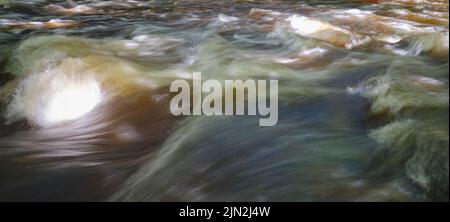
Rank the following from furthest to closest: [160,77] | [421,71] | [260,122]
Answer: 1. [160,77]
2. [421,71]
3. [260,122]

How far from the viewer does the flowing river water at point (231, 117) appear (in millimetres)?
3992

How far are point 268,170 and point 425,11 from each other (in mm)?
7137

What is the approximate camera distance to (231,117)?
5395 millimetres

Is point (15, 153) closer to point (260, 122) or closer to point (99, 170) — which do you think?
point (99, 170)

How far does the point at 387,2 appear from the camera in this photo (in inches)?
452

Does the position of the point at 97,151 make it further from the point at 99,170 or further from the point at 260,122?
Result: the point at 260,122

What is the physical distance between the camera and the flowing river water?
3.99 m
